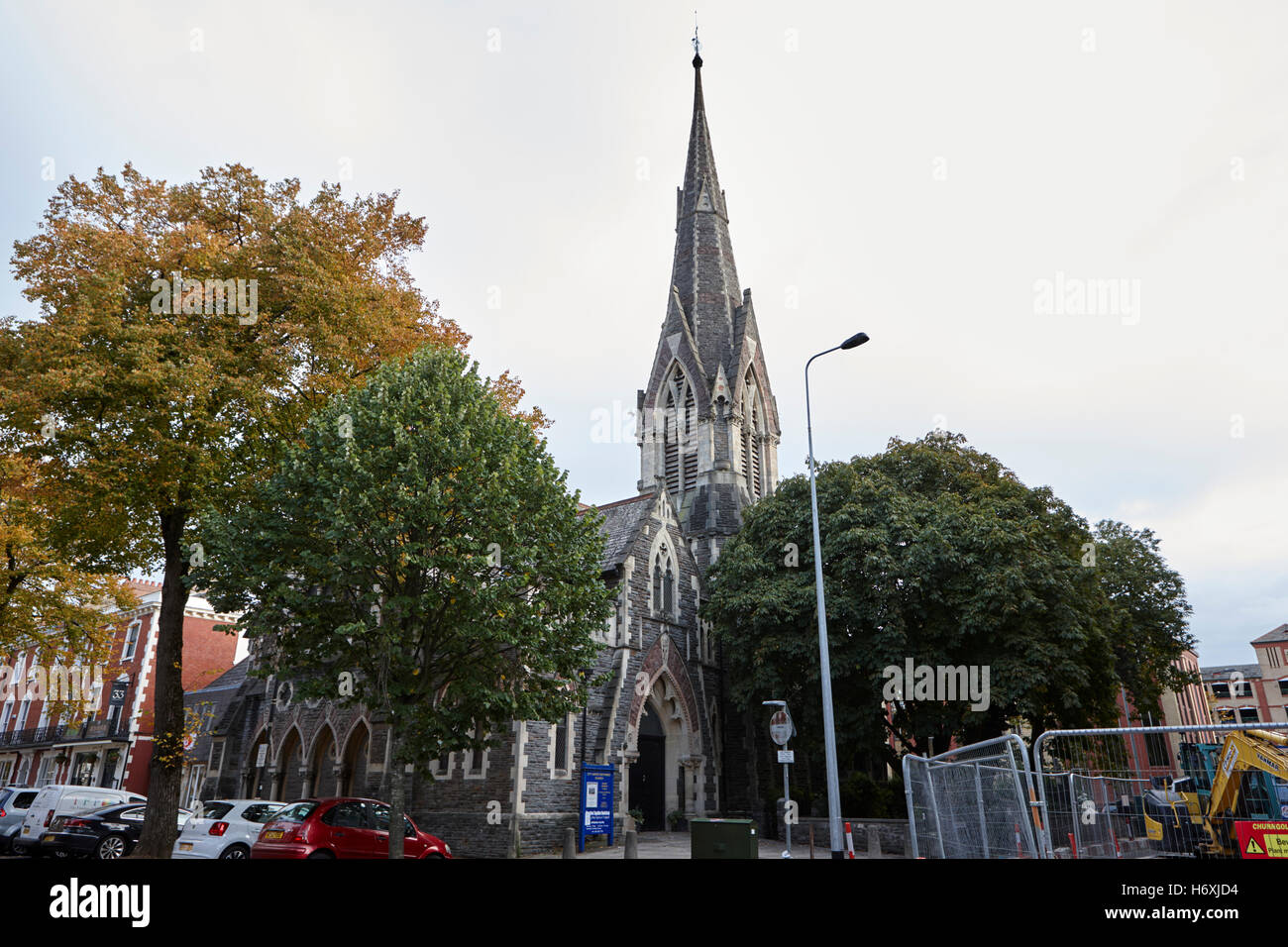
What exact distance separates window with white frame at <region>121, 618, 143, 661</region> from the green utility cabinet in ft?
150

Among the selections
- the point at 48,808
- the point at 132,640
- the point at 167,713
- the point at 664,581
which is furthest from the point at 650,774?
the point at 132,640

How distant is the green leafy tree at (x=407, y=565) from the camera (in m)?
16.3

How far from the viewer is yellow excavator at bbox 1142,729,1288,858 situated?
9875 mm

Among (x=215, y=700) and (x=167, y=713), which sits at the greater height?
(x=215, y=700)

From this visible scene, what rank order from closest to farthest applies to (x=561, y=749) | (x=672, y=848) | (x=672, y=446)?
(x=672, y=848) → (x=561, y=749) → (x=672, y=446)

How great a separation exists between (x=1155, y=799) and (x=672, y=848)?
1515 cm

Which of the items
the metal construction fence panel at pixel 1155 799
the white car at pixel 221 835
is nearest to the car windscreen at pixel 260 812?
the white car at pixel 221 835

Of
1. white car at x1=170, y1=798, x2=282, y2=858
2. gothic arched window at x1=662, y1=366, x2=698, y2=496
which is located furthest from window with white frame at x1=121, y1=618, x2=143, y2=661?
white car at x1=170, y1=798, x2=282, y2=858

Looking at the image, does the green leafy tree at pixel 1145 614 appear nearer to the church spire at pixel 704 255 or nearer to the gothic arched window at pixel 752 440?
the gothic arched window at pixel 752 440

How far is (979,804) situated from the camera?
36.3ft

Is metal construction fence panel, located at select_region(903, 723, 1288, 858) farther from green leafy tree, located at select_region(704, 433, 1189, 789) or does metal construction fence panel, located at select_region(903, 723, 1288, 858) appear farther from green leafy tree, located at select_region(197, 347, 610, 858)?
green leafy tree, located at select_region(704, 433, 1189, 789)

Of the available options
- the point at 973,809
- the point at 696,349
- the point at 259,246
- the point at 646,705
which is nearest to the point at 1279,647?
the point at 696,349

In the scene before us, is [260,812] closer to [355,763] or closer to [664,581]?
[355,763]
